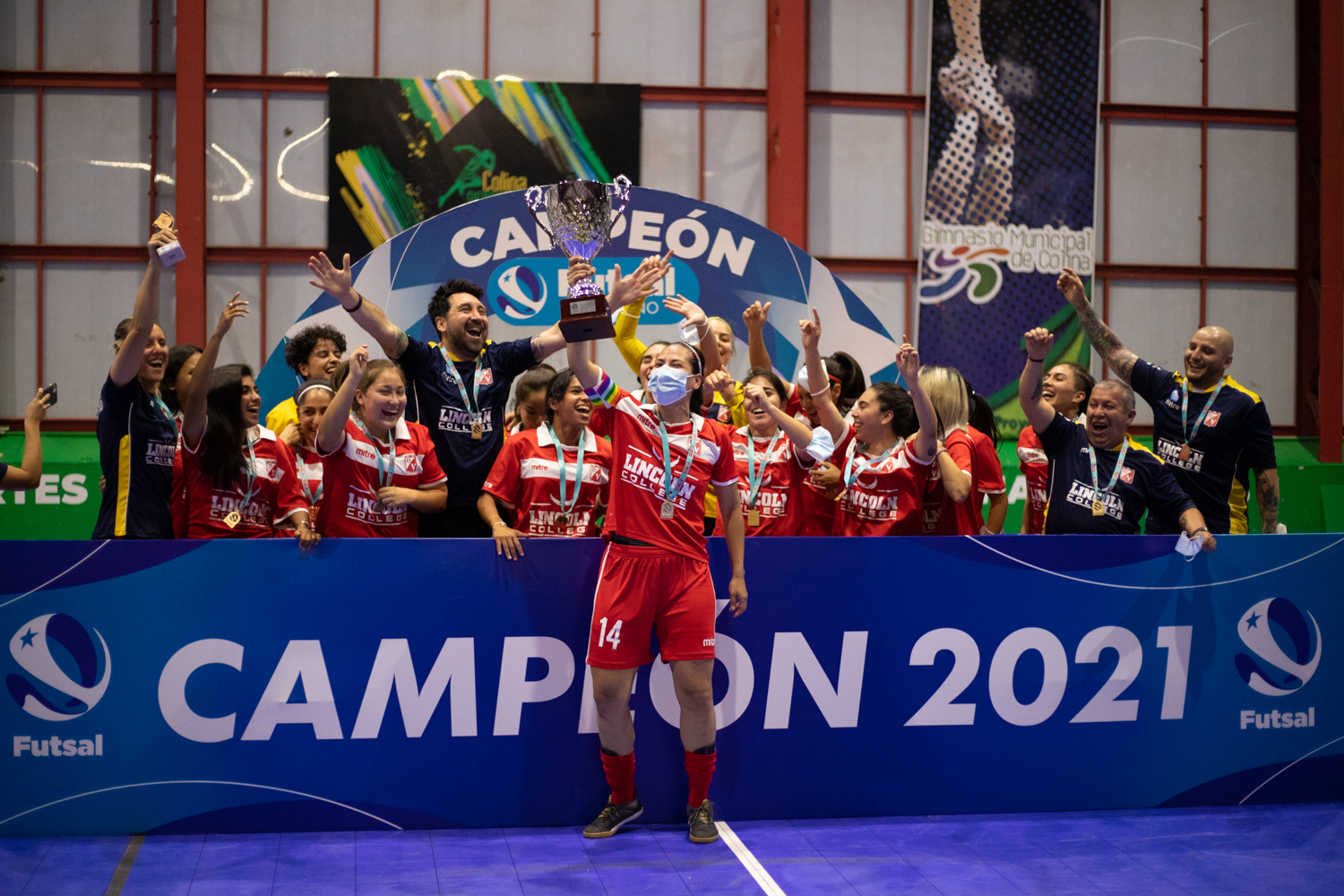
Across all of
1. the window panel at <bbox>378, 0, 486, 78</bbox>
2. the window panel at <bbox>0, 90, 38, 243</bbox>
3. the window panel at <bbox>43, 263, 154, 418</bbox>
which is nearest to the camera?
the window panel at <bbox>0, 90, 38, 243</bbox>

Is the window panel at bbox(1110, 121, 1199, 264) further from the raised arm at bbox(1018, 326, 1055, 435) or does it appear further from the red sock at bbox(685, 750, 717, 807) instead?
the red sock at bbox(685, 750, 717, 807)

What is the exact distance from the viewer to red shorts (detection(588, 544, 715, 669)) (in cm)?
430

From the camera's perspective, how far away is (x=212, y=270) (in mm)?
11992

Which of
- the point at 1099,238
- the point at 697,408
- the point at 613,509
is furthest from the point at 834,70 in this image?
the point at 613,509

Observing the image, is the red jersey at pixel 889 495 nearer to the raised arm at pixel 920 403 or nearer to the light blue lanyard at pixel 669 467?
the raised arm at pixel 920 403

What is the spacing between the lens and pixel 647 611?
4.32 meters

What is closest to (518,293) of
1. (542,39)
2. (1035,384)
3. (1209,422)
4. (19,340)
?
(1035,384)

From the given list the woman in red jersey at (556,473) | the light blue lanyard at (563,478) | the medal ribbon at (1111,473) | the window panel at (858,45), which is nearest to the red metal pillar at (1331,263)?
the window panel at (858,45)

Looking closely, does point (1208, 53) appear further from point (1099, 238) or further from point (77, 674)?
point (77, 674)

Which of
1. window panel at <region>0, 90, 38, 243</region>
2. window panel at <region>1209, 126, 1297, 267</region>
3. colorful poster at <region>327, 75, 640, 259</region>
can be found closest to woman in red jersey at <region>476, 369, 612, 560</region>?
colorful poster at <region>327, 75, 640, 259</region>

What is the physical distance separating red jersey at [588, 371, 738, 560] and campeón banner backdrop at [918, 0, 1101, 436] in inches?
342

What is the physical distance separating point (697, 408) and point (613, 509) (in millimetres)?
1002

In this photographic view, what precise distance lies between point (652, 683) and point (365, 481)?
1.59 meters

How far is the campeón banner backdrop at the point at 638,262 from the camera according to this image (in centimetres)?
737
